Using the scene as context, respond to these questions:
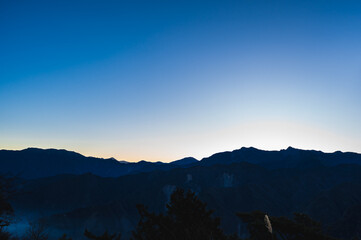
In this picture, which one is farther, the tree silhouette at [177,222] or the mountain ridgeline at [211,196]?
the mountain ridgeline at [211,196]

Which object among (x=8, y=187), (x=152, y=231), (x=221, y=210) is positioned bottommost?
(x=221, y=210)

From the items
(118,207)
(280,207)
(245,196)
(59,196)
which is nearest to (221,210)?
(245,196)

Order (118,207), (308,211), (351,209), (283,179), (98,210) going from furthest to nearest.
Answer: (283,179) → (118,207) → (98,210) → (308,211) → (351,209)

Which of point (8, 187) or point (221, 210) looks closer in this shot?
point (8, 187)

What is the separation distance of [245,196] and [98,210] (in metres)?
72.3

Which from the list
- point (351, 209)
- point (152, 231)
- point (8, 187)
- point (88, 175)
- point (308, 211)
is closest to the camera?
point (8, 187)

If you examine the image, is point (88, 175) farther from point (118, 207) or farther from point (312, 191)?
point (312, 191)

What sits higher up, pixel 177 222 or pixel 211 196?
pixel 177 222

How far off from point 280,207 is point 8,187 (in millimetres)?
135906

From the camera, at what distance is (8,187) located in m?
9.11

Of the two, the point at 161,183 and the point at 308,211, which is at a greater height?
the point at 161,183

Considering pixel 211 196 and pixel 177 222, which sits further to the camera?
pixel 211 196

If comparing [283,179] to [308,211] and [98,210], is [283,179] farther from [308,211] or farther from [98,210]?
[98,210]

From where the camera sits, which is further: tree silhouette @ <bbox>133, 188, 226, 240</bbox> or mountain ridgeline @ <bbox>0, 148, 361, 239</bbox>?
mountain ridgeline @ <bbox>0, 148, 361, 239</bbox>
